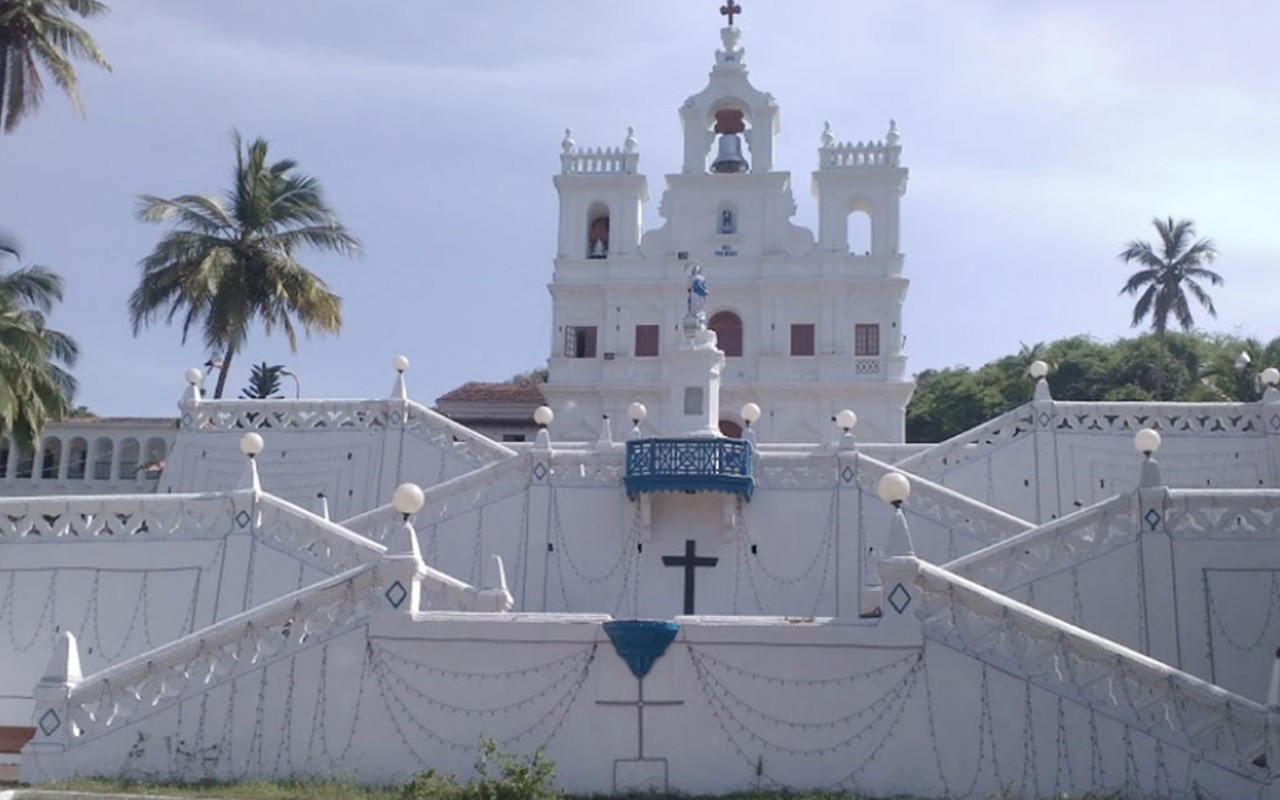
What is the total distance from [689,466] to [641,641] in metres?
10.4

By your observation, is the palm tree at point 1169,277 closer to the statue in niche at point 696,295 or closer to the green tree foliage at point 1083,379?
the green tree foliage at point 1083,379

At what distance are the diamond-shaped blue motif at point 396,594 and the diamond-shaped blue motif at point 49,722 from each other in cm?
394

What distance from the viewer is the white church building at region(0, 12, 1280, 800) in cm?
1543

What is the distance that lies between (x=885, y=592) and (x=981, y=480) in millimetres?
13923

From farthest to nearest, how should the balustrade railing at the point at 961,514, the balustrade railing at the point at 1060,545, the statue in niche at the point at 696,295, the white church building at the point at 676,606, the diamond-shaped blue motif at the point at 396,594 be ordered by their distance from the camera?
the statue in niche at the point at 696,295 < the balustrade railing at the point at 961,514 < the balustrade railing at the point at 1060,545 < the diamond-shaped blue motif at the point at 396,594 < the white church building at the point at 676,606

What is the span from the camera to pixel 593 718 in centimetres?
1579

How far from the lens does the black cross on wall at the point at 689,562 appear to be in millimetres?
26203

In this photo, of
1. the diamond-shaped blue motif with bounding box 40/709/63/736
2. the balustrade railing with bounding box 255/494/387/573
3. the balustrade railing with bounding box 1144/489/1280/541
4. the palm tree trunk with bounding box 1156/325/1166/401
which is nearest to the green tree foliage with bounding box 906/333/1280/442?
the palm tree trunk with bounding box 1156/325/1166/401

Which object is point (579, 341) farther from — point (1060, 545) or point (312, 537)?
point (1060, 545)

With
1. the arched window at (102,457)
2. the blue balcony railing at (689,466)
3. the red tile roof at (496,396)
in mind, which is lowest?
the blue balcony railing at (689,466)

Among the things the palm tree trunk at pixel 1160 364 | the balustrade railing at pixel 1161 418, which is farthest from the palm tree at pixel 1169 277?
the balustrade railing at pixel 1161 418

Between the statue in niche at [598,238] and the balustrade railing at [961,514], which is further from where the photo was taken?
the statue in niche at [598,238]

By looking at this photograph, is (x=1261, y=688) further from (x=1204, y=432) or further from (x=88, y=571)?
(x=88, y=571)

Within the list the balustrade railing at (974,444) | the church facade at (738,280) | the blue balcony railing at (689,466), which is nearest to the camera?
the blue balcony railing at (689,466)
